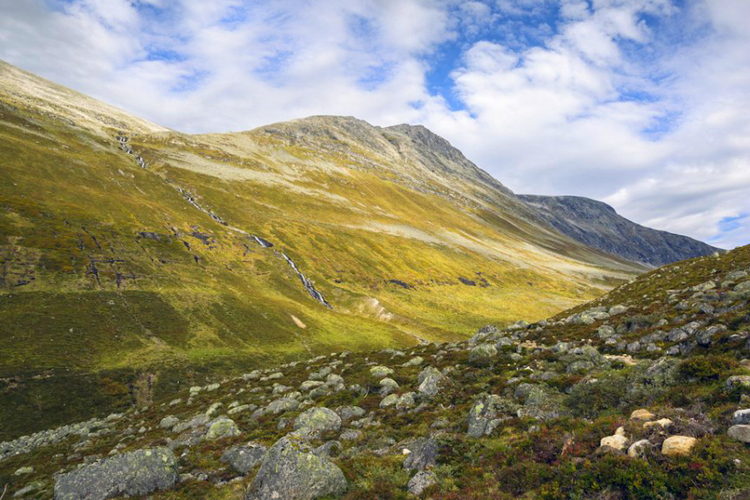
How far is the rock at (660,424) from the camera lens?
454 inches

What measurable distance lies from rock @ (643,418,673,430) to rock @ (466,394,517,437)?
618cm

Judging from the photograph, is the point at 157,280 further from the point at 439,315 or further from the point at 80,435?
the point at 439,315

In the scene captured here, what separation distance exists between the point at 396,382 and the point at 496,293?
13678cm

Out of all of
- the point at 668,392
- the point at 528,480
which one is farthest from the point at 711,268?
the point at 528,480

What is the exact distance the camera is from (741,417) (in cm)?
1067

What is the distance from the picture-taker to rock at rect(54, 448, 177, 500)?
53.8 feet

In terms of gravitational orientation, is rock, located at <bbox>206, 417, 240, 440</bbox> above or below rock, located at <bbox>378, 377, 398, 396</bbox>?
below

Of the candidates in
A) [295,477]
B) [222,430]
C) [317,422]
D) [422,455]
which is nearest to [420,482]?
[422,455]

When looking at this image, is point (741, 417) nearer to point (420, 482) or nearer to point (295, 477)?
point (420, 482)

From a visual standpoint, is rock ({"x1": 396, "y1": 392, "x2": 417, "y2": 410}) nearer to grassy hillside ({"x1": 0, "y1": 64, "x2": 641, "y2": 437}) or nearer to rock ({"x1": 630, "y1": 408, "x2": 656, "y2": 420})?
rock ({"x1": 630, "y1": 408, "x2": 656, "y2": 420})

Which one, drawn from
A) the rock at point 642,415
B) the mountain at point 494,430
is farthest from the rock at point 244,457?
the rock at point 642,415

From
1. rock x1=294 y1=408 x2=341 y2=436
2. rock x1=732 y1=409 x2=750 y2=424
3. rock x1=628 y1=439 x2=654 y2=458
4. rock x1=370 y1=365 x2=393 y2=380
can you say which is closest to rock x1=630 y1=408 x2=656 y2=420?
rock x1=628 y1=439 x2=654 y2=458

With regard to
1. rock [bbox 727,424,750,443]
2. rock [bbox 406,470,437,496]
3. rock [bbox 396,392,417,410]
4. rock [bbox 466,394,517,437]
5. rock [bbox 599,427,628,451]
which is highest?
rock [bbox 727,424,750,443]

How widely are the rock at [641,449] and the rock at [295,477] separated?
403 inches
